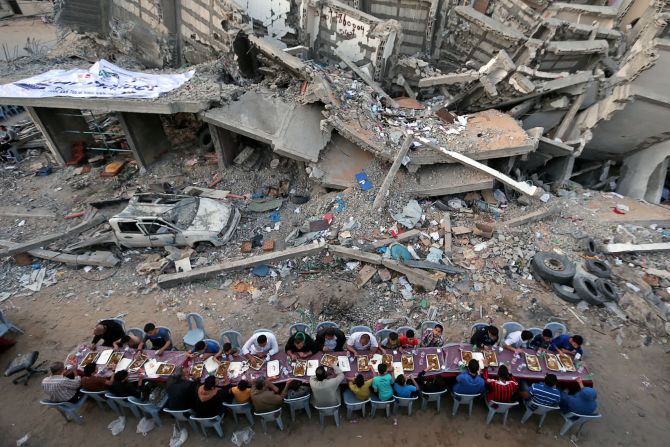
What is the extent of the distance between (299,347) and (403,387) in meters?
1.64

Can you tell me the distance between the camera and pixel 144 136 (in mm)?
11469

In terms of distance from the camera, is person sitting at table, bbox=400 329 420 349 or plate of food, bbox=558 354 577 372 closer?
plate of food, bbox=558 354 577 372

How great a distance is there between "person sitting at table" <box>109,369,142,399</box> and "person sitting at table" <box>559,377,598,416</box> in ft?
20.2

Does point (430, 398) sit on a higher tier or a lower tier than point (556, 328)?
lower

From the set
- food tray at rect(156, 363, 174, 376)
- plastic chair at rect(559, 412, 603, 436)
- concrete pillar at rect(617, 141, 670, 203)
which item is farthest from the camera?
concrete pillar at rect(617, 141, 670, 203)

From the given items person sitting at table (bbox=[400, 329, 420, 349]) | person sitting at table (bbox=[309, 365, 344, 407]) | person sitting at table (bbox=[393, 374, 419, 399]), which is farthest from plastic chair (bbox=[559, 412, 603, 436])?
person sitting at table (bbox=[309, 365, 344, 407])

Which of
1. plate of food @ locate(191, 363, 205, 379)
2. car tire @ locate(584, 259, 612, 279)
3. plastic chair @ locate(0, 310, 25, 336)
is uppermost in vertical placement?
car tire @ locate(584, 259, 612, 279)

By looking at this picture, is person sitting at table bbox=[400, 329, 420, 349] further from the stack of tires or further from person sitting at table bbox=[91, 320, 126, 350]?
person sitting at table bbox=[91, 320, 126, 350]

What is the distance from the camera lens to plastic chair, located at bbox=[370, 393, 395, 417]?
213 inches

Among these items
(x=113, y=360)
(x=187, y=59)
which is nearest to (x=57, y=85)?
(x=187, y=59)

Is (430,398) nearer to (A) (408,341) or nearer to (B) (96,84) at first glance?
(A) (408,341)

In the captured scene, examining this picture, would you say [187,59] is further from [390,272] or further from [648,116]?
[648,116]

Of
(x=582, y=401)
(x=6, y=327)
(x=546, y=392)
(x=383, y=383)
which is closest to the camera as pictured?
(x=582, y=401)

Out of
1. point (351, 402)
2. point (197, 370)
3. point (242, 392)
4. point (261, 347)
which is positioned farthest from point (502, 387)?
point (197, 370)
